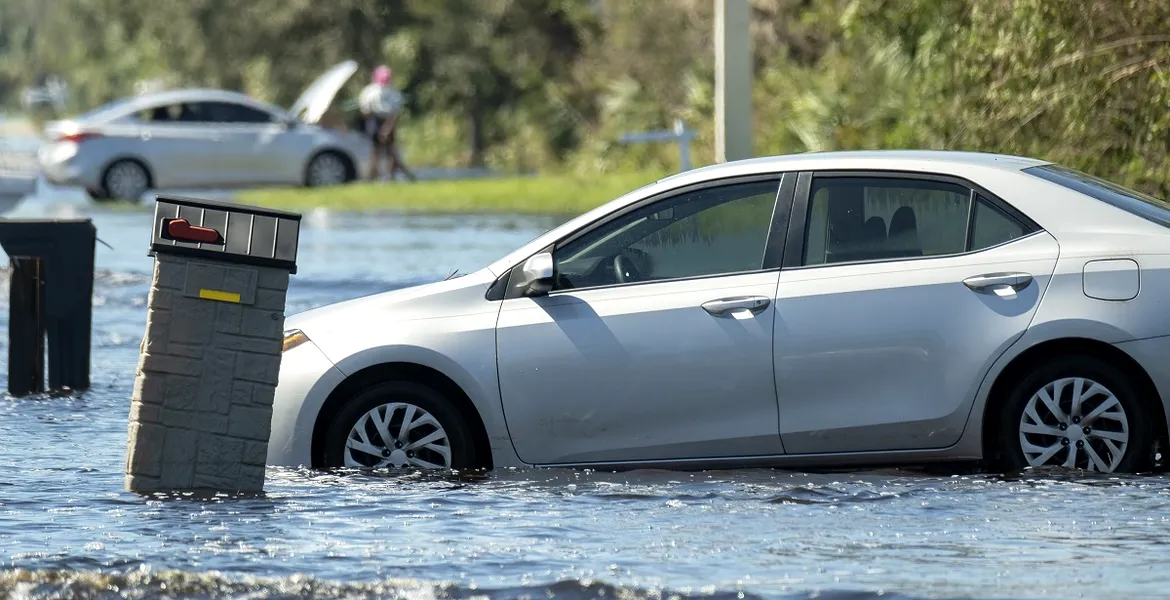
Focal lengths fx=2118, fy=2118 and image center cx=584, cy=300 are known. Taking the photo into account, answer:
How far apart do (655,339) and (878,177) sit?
3.76ft

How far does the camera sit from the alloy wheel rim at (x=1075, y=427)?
27.3 ft

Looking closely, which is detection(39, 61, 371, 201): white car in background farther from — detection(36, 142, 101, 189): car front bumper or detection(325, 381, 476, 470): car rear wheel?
detection(325, 381, 476, 470): car rear wheel

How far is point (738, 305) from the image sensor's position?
28.0 feet

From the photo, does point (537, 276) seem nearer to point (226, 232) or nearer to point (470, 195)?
point (226, 232)

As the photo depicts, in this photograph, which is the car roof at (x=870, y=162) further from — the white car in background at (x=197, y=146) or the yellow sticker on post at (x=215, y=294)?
the white car in background at (x=197, y=146)

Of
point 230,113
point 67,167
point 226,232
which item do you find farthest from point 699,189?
point 230,113

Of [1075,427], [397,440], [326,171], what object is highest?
[326,171]

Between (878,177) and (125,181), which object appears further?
(125,181)

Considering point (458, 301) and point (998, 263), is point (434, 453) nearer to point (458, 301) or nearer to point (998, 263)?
point (458, 301)

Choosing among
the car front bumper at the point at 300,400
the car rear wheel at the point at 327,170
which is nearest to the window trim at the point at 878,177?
the car front bumper at the point at 300,400

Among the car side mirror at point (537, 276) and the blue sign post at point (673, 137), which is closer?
the car side mirror at point (537, 276)

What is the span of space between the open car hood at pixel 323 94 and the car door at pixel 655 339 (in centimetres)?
2362

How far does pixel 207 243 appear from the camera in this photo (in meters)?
8.22

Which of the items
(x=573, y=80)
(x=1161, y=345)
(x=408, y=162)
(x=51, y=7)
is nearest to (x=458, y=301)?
(x=1161, y=345)
